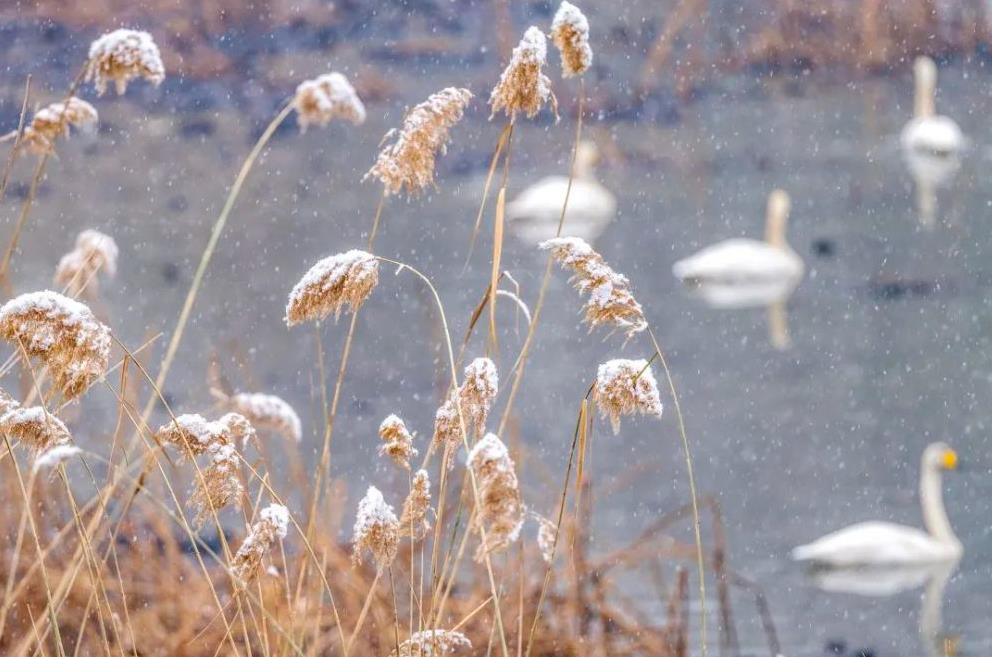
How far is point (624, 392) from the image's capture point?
2.06ft

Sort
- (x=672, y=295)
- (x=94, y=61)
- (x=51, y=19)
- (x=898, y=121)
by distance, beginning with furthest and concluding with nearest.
A: 1. (x=898, y=121)
2. (x=672, y=295)
3. (x=51, y=19)
4. (x=94, y=61)

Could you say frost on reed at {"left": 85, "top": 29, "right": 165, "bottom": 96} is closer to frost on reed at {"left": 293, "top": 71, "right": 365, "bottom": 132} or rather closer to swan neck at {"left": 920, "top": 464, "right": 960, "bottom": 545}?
frost on reed at {"left": 293, "top": 71, "right": 365, "bottom": 132}

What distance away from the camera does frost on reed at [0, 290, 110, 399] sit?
572mm

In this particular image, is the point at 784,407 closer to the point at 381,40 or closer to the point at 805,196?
the point at 805,196

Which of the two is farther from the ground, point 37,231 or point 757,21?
point 757,21

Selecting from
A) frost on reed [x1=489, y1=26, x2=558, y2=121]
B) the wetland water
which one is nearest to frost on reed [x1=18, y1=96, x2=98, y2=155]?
frost on reed [x1=489, y1=26, x2=558, y2=121]

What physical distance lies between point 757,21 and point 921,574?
110 inches

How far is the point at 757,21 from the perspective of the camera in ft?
16.2

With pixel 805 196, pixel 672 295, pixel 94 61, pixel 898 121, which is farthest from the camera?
pixel 898 121

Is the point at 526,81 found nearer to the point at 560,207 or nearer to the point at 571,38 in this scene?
the point at 571,38

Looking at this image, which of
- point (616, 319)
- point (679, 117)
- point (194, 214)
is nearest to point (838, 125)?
point (679, 117)

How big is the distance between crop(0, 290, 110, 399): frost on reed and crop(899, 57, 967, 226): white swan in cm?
379

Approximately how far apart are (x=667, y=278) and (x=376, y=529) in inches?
175

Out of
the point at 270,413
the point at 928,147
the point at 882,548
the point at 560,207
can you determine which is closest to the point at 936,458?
the point at 882,548
